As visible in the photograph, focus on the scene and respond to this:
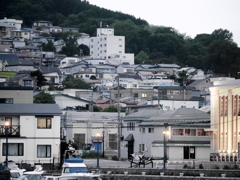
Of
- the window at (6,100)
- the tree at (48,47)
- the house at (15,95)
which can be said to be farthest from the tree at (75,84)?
the window at (6,100)

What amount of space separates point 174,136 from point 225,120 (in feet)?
14.8

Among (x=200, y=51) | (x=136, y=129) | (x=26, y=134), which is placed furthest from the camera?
(x=200, y=51)

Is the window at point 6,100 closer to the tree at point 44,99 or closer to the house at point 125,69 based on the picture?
the tree at point 44,99

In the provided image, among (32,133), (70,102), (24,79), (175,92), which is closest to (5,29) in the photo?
(175,92)

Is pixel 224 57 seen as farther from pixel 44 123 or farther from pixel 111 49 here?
pixel 44 123

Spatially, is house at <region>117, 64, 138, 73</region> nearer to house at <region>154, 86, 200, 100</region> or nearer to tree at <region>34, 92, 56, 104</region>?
house at <region>154, 86, 200, 100</region>

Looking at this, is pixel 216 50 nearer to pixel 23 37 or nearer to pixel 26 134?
pixel 23 37

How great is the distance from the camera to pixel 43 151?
1994 inches

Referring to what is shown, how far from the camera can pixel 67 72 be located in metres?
151

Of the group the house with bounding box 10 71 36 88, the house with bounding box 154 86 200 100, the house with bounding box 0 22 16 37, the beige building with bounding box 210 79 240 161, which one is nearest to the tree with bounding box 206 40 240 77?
the house with bounding box 154 86 200 100

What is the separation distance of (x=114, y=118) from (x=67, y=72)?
3050 inches

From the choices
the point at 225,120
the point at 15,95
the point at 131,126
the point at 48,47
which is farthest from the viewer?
the point at 48,47

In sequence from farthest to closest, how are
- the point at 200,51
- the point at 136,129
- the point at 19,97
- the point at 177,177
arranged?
the point at 200,51 < the point at 136,129 < the point at 19,97 < the point at 177,177

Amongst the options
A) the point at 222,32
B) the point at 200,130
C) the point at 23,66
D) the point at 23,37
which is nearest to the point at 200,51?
the point at 222,32
